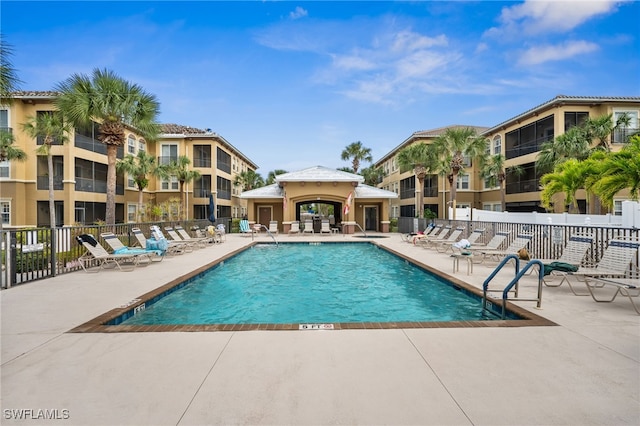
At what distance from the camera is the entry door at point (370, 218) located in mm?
27656

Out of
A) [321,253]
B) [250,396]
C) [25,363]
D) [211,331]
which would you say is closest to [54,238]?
[25,363]

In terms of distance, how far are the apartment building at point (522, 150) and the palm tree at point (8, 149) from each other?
2994 cm

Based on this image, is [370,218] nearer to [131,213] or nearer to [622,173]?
[622,173]

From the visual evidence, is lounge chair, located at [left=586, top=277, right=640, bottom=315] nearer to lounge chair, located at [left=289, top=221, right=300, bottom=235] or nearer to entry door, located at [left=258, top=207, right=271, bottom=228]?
lounge chair, located at [left=289, top=221, right=300, bottom=235]

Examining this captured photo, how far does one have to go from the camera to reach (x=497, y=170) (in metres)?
25.6

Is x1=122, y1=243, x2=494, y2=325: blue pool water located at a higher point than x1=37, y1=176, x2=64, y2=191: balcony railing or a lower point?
lower

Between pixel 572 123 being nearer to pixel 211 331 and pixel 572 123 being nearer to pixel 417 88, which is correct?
pixel 417 88

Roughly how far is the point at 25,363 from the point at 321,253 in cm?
1163

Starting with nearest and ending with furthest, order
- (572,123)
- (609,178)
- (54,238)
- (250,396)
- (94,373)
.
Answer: (250,396)
(94,373)
(54,238)
(609,178)
(572,123)

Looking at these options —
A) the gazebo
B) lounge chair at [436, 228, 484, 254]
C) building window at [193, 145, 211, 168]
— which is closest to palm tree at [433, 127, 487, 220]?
the gazebo

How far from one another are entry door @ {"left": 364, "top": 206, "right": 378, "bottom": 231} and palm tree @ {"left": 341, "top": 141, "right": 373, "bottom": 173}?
15558 mm

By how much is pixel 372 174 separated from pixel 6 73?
3786cm

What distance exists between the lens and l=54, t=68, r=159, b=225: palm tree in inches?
475

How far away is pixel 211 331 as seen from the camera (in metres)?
4.34
